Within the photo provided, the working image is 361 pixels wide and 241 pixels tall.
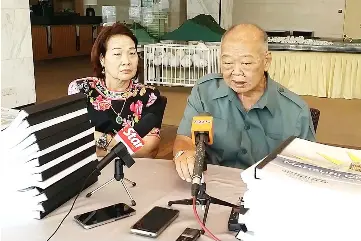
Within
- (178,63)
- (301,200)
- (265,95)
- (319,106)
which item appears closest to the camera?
(301,200)

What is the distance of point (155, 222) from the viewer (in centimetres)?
110

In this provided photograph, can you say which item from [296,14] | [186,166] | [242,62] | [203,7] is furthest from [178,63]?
[186,166]

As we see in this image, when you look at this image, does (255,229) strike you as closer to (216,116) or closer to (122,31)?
(216,116)

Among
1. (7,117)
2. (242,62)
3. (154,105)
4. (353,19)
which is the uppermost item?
(353,19)

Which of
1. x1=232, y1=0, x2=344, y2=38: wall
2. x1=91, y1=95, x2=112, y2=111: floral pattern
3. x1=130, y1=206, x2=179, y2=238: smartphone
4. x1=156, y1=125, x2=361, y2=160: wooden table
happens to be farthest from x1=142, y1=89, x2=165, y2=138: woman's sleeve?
x1=232, y1=0, x2=344, y2=38: wall

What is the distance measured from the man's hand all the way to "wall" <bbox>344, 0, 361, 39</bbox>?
836 centimetres

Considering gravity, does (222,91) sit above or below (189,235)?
above

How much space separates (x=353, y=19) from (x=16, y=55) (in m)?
6.57

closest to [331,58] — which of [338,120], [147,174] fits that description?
[338,120]

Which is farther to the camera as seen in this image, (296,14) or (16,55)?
(296,14)

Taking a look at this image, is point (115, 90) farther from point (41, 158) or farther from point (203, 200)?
point (203, 200)

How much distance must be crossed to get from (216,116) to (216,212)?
2.22ft

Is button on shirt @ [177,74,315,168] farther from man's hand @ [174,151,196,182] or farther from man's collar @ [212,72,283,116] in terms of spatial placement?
man's hand @ [174,151,196,182]

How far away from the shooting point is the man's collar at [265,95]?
5.68ft
